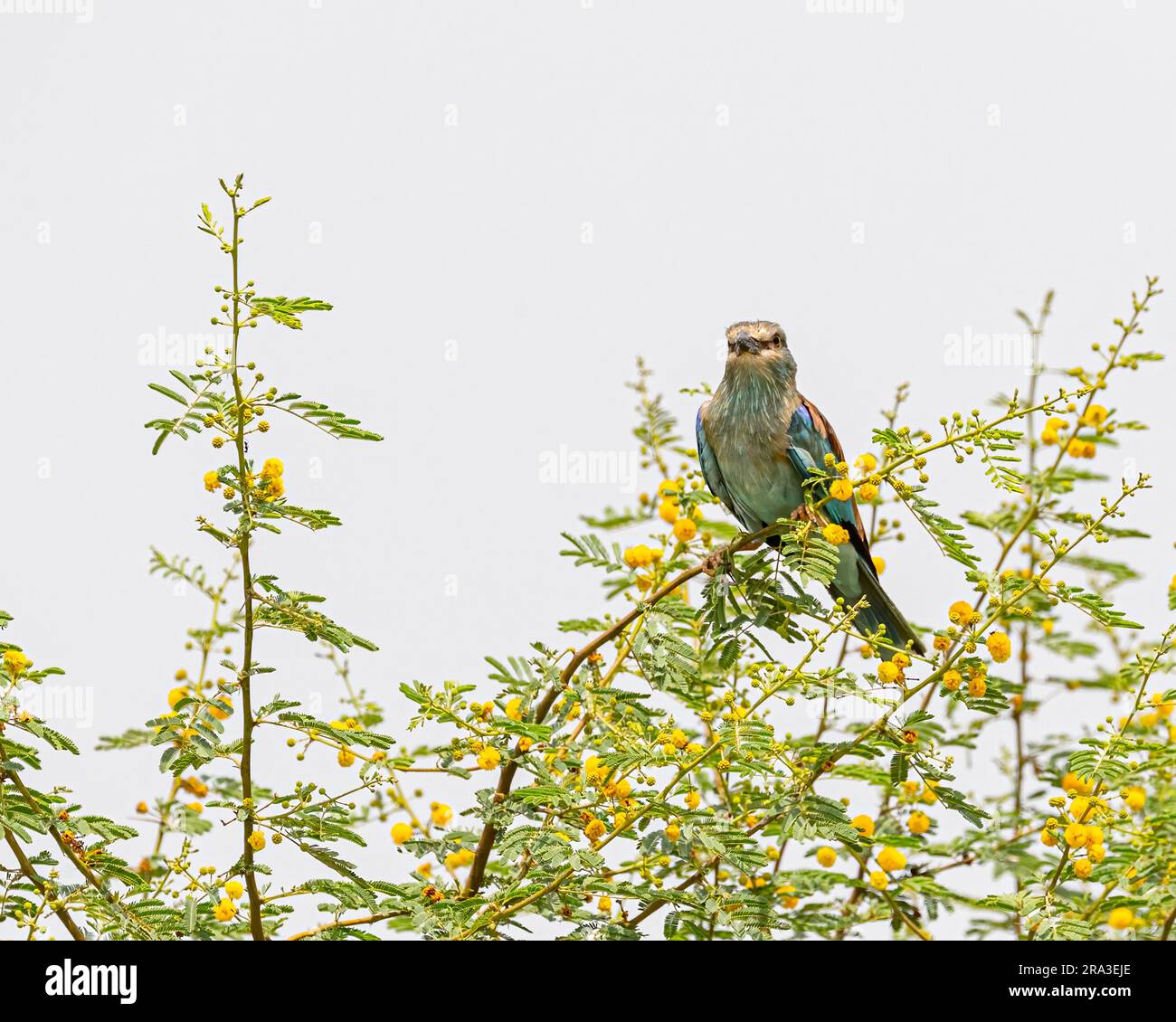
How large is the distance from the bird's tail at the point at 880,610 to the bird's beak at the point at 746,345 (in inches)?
25.7

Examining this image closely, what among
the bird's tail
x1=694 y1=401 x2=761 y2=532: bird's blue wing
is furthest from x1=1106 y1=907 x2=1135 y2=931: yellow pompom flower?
x1=694 y1=401 x2=761 y2=532: bird's blue wing

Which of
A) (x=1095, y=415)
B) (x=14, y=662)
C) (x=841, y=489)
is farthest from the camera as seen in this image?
(x=1095, y=415)

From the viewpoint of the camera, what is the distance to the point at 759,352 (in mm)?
3820

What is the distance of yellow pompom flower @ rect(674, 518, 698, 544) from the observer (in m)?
3.02

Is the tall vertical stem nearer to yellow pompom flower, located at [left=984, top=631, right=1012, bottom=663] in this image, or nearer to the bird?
yellow pompom flower, located at [left=984, top=631, right=1012, bottom=663]

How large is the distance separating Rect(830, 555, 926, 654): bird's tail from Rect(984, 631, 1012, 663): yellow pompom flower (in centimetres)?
93

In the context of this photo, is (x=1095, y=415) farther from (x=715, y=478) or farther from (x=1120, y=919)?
(x=1120, y=919)

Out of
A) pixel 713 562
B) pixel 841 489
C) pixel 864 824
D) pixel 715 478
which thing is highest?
pixel 715 478

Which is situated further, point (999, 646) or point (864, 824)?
point (864, 824)

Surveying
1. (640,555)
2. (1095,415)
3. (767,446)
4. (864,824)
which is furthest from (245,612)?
(1095,415)

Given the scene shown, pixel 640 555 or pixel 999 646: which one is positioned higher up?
pixel 640 555

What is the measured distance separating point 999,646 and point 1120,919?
0.71m

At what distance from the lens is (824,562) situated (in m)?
2.97
